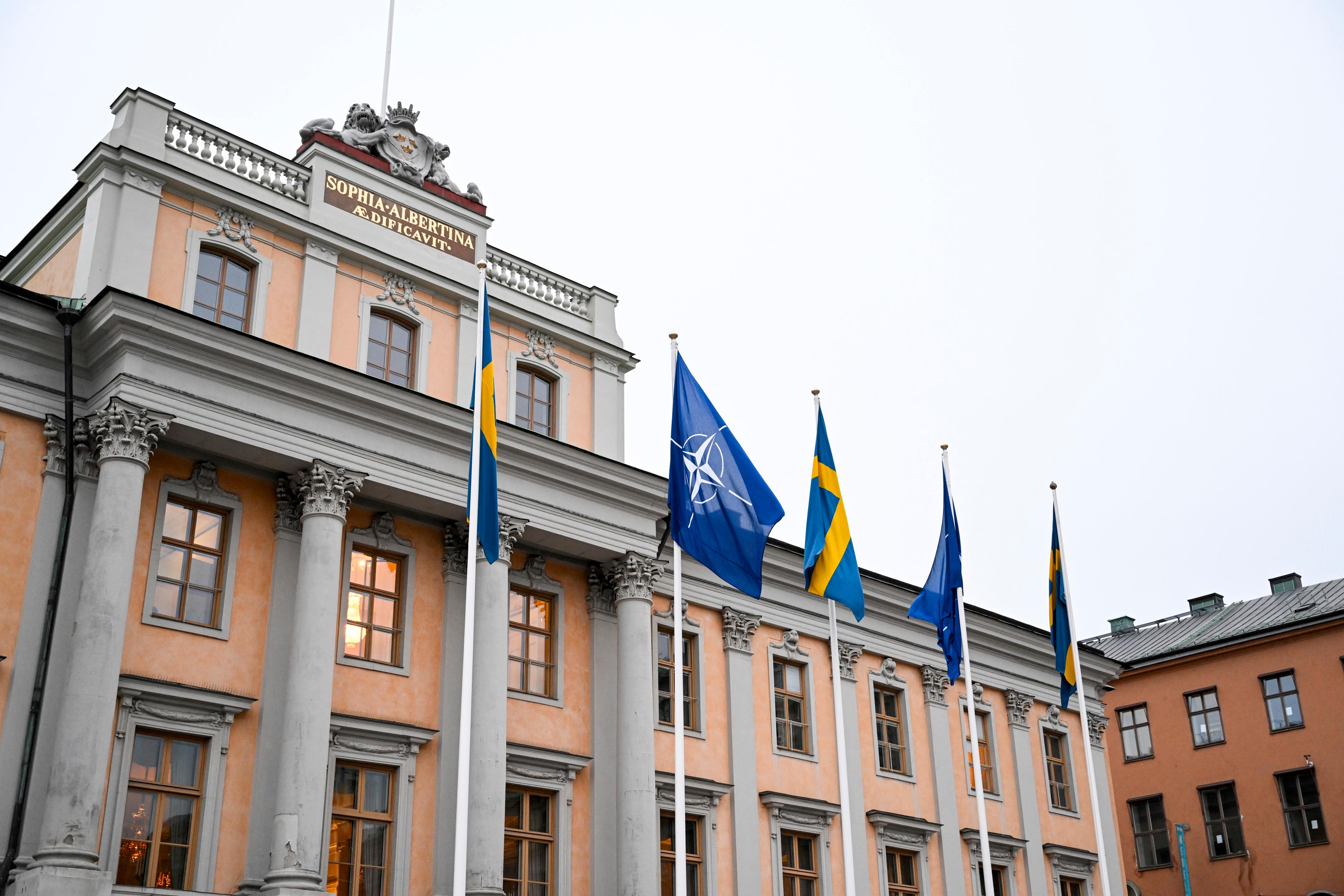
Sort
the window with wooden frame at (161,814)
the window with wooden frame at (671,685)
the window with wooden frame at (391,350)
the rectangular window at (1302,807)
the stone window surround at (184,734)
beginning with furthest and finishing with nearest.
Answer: the rectangular window at (1302,807) < the window with wooden frame at (671,685) < the window with wooden frame at (391,350) < the window with wooden frame at (161,814) < the stone window surround at (184,734)

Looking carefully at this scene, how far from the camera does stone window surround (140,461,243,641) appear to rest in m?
20.4

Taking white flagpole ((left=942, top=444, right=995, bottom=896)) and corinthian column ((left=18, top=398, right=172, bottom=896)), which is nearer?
corinthian column ((left=18, top=398, right=172, bottom=896))

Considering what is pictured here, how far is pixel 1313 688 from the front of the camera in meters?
42.3

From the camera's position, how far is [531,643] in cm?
2497

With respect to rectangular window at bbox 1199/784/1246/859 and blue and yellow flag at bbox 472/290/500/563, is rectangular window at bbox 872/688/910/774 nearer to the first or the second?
blue and yellow flag at bbox 472/290/500/563

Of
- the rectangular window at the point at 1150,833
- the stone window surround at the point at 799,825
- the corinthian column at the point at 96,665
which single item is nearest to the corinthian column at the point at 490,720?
the corinthian column at the point at 96,665

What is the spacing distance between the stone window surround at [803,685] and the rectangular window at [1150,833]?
20503 mm

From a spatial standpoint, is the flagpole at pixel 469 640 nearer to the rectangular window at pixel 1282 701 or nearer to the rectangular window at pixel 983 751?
the rectangular window at pixel 983 751


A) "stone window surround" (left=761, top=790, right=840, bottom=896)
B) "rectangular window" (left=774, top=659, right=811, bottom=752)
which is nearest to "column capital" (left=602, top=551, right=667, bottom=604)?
"rectangular window" (left=774, top=659, right=811, bottom=752)

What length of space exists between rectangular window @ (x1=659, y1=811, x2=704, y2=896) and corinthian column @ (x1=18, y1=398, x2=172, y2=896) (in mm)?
11256

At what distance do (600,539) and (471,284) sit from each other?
5.54 metres

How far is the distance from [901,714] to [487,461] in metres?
18.0

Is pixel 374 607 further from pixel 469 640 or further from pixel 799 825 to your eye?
pixel 799 825

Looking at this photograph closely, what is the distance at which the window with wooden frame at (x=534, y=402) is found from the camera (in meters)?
26.2
